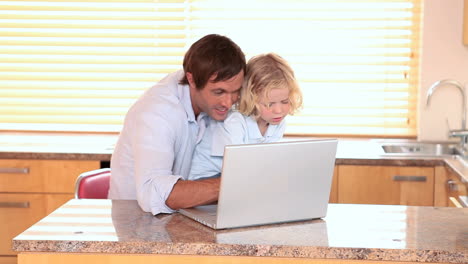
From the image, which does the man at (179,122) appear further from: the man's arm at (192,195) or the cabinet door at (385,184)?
the cabinet door at (385,184)

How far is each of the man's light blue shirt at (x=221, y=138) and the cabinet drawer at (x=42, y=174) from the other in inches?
52.0

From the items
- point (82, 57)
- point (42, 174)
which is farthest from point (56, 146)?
point (82, 57)

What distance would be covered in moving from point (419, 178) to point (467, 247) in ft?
5.97

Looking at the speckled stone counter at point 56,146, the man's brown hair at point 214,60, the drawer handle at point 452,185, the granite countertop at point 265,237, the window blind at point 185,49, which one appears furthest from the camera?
the window blind at point 185,49

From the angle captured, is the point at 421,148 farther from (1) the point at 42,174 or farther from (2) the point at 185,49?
(1) the point at 42,174

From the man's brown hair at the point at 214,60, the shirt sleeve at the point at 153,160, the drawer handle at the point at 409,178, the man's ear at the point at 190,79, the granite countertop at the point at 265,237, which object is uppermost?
the man's brown hair at the point at 214,60

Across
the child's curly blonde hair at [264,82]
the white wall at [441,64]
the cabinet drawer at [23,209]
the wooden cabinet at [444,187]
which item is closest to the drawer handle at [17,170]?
the cabinet drawer at [23,209]

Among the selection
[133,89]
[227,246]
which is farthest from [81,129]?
[227,246]

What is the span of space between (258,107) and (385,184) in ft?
4.74

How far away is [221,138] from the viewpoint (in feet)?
8.25

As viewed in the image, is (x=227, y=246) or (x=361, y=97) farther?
(x=361, y=97)

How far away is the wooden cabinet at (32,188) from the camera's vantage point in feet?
12.6

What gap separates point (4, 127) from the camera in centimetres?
448

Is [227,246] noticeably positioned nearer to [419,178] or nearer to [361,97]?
[419,178]
